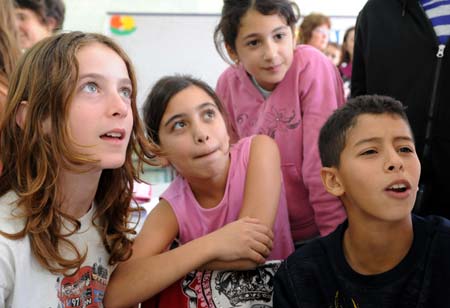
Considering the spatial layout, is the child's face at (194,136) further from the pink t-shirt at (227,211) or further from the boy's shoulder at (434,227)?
the boy's shoulder at (434,227)

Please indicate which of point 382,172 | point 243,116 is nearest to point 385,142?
point 382,172

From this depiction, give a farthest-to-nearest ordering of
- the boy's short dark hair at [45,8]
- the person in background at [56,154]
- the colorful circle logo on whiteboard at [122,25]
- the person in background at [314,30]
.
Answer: the colorful circle logo on whiteboard at [122,25], the person in background at [314,30], the boy's short dark hair at [45,8], the person in background at [56,154]

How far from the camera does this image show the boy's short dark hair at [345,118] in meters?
1.26

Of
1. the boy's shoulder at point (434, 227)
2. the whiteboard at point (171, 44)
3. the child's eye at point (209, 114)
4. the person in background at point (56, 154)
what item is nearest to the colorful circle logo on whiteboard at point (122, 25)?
the whiteboard at point (171, 44)

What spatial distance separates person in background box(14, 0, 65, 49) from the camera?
1.96 meters

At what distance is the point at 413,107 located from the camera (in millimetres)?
1359

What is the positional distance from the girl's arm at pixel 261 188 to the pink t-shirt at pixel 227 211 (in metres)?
0.05

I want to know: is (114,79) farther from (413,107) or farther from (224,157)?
(413,107)

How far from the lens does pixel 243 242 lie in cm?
125

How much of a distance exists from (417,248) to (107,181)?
78 centimetres

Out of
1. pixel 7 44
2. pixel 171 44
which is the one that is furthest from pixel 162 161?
pixel 171 44

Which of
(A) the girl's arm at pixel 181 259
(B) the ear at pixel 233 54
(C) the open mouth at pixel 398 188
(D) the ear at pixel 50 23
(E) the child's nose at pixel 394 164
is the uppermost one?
(D) the ear at pixel 50 23

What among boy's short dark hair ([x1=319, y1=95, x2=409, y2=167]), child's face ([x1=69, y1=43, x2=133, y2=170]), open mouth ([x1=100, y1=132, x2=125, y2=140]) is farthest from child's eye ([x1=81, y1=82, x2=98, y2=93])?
boy's short dark hair ([x1=319, y1=95, x2=409, y2=167])

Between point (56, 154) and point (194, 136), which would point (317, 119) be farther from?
point (56, 154)
